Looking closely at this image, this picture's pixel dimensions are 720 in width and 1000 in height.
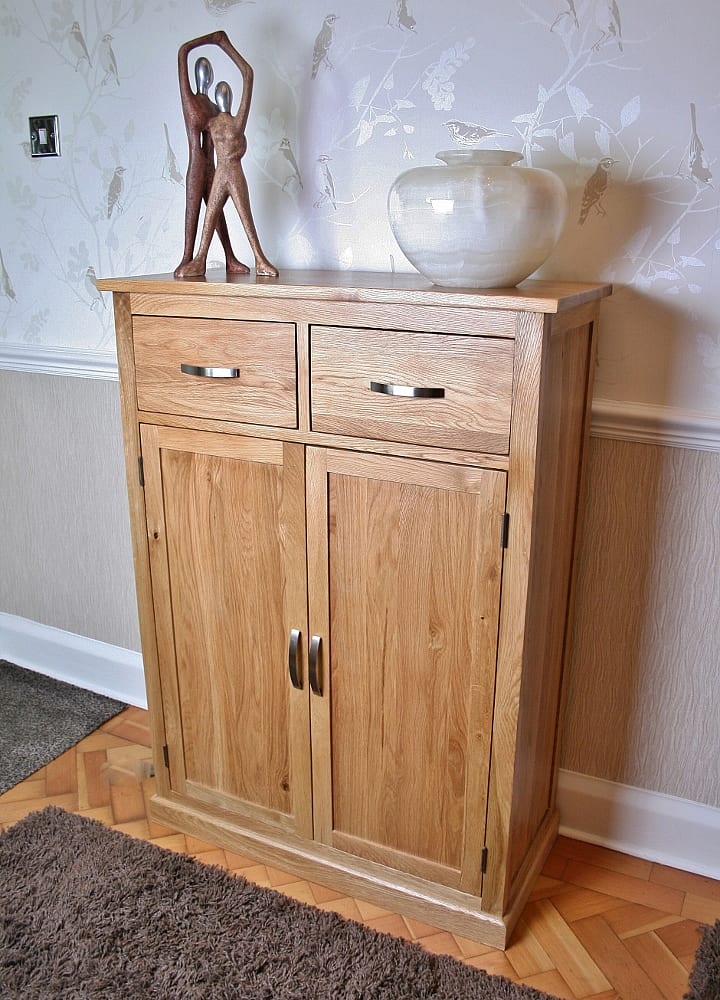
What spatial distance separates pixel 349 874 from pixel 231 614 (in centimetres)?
57

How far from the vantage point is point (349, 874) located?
5.53 feet

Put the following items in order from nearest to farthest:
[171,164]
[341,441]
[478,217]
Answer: [478,217]
[341,441]
[171,164]

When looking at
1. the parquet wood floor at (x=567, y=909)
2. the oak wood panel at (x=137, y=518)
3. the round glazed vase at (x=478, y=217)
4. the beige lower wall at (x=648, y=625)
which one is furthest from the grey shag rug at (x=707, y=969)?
the round glazed vase at (x=478, y=217)

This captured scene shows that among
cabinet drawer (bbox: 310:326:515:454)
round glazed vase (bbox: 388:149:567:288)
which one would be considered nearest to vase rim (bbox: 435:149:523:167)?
round glazed vase (bbox: 388:149:567:288)

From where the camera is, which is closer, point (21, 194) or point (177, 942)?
point (177, 942)

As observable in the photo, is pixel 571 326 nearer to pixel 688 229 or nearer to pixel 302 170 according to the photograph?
pixel 688 229

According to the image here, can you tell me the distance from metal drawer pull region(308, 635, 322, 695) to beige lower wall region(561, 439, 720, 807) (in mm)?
570

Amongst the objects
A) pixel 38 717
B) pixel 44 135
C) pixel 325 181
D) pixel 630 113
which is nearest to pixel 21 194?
pixel 44 135

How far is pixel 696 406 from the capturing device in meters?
1.57

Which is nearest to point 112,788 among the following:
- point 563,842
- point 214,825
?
point 214,825

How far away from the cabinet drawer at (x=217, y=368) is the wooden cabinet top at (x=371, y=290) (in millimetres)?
56

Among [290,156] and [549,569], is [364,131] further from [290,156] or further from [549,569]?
[549,569]

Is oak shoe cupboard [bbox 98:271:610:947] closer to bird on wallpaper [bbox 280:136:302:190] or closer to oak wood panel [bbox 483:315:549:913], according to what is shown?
oak wood panel [bbox 483:315:549:913]

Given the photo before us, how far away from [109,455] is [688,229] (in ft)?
4.88
